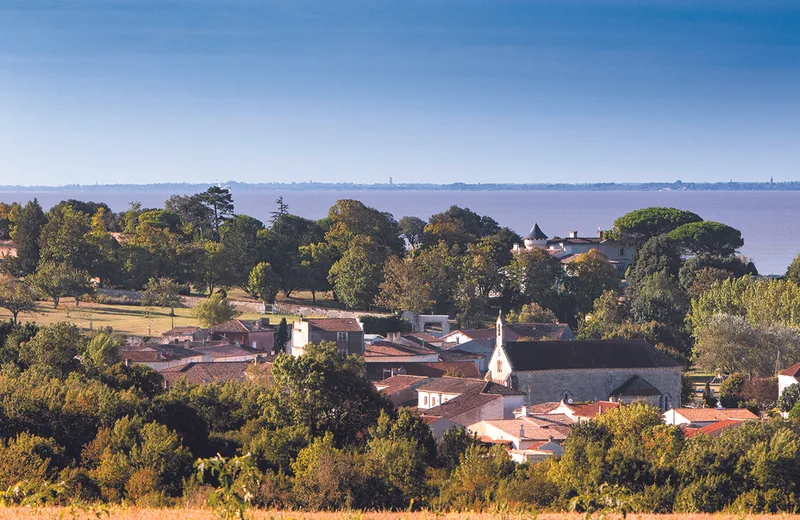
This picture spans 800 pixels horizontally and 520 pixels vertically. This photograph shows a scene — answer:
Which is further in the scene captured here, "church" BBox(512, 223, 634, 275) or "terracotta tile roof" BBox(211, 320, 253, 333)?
"church" BBox(512, 223, 634, 275)

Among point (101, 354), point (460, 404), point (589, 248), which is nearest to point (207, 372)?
point (101, 354)

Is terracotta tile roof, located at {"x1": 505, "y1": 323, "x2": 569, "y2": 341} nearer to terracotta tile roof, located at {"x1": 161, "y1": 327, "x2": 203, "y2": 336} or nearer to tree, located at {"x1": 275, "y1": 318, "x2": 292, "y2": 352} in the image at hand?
tree, located at {"x1": 275, "y1": 318, "x2": 292, "y2": 352}

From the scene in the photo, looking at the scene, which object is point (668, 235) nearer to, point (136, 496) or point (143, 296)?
point (143, 296)

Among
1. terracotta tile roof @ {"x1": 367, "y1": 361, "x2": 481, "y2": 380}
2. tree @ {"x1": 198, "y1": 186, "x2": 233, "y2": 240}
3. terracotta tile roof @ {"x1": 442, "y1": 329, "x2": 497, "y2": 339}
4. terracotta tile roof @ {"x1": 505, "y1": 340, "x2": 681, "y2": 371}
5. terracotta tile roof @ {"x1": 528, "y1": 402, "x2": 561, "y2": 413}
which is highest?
tree @ {"x1": 198, "y1": 186, "x2": 233, "y2": 240}

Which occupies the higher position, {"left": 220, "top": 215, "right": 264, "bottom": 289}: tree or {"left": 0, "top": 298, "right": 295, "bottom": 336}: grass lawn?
{"left": 220, "top": 215, "right": 264, "bottom": 289}: tree

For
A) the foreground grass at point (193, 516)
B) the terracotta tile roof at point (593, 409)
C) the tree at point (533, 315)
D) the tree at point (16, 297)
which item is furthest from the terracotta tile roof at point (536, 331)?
the foreground grass at point (193, 516)

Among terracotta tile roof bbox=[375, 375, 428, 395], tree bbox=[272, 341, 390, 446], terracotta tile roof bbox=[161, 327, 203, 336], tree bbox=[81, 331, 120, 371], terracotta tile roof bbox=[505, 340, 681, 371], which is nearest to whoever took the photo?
tree bbox=[272, 341, 390, 446]

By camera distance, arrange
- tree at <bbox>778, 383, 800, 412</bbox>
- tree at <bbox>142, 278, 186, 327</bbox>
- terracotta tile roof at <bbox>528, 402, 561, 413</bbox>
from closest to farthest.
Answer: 1. terracotta tile roof at <bbox>528, 402, 561, 413</bbox>
2. tree at <bbox>778, 383, 800, 412</bbox>
3. tree at <bbox>142, 278, 186, 327</bbox>

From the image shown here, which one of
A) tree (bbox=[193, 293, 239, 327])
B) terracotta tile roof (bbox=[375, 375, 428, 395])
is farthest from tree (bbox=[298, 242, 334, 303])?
terracotta tile roof (bbox=[375, 375, 428, 395])
